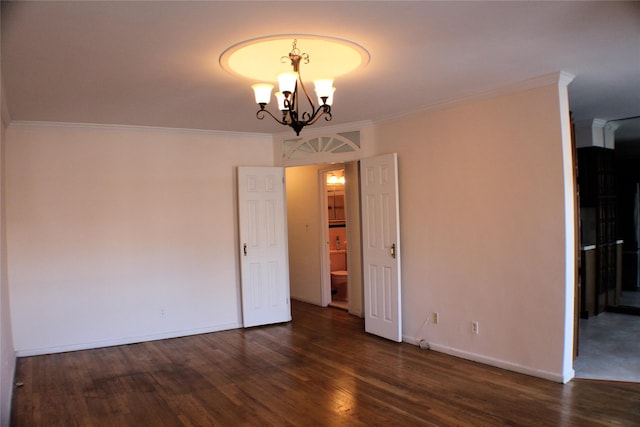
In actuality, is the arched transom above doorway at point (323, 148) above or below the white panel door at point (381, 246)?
above

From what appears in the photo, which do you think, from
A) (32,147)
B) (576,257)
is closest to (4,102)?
(32,147)

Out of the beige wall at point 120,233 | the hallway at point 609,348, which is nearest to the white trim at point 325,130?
the beige wall at point 120,233

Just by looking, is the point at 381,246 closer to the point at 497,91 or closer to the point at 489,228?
the point at 489,228

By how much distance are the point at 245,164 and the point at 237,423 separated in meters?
3.44

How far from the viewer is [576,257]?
12.5 feet

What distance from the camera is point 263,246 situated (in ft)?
19.2

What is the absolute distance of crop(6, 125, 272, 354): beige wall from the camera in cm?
473

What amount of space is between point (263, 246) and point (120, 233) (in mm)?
1706

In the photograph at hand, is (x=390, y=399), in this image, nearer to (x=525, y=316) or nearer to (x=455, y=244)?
(x=525, y=316)

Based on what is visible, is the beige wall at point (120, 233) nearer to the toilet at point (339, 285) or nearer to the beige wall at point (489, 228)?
the toilet at point (339, 285)

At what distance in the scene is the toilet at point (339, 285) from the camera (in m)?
7.41

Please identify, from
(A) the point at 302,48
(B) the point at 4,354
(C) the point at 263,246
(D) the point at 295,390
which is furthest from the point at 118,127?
(D) the point at 295,390

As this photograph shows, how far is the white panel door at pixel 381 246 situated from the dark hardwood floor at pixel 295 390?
0.95 ft

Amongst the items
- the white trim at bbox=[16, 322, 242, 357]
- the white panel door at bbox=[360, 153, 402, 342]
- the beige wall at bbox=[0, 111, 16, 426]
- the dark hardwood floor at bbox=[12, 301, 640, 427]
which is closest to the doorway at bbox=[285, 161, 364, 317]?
the white panel door at bbox=[360, 153, 402, 342]
